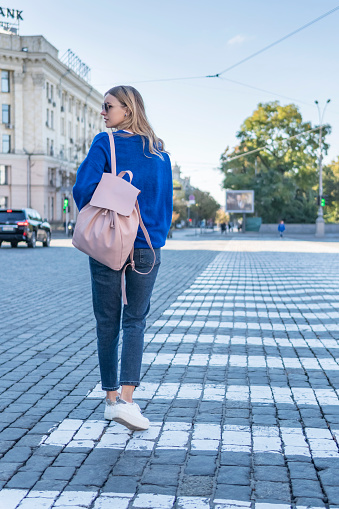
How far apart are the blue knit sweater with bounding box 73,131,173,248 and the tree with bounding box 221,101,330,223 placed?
6778 cm

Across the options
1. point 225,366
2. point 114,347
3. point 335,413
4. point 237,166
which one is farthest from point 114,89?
point 237,166

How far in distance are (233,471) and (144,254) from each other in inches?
48.9

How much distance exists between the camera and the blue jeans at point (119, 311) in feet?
13.2

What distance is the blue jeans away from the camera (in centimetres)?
402

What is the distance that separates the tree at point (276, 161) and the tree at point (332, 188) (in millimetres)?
20843

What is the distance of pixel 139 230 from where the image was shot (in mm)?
4008

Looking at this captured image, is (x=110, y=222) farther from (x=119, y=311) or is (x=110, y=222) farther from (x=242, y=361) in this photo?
(x=242, y=361)

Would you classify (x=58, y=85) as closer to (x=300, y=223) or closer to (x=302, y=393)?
(x=300, y=223)

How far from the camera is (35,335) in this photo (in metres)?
7.64

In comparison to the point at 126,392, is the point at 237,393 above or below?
below

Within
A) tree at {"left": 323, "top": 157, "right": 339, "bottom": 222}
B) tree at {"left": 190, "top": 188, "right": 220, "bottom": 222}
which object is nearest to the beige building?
tree at {"left": 323, "top": 157, "right": 339, "bottom": 222}

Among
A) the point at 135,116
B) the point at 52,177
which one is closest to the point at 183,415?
the point at 135,116

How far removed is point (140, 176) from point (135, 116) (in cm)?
33

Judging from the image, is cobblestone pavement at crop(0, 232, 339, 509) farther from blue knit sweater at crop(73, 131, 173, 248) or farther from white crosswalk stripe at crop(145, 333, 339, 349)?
blue knit sweater at crop(73, 131, 173, 248)
